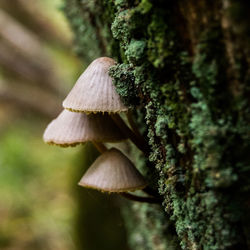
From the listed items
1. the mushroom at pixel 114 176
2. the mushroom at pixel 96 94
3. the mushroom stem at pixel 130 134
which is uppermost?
the mushroom at pixel 96 94

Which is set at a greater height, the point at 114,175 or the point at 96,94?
the point at 96,94

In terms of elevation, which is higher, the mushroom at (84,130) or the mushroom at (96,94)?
the mushroom at (96,94)

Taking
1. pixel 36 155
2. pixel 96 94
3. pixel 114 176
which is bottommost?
pixel 114 176

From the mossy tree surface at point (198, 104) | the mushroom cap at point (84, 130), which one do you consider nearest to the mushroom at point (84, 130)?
the mushroom cap at point (84, 130)

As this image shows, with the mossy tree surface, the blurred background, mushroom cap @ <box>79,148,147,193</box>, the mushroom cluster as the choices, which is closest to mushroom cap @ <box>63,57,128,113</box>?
the mushroom cluster

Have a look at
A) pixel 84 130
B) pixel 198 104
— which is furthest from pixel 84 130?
pixel 198 104

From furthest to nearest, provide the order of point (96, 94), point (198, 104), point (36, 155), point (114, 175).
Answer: point (36, 155), point (114, 175), point (96, 94), point (198, 104)

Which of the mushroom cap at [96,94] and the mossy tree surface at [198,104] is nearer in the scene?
the mossy tree surface at [198,104]

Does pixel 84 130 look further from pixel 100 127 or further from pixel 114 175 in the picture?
pixel 114 175

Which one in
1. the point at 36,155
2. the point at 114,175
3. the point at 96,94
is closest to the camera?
the point at 96,94

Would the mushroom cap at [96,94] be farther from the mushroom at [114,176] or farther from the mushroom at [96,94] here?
the mushroom at [114,176]

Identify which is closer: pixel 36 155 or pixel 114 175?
pixel 114 175
